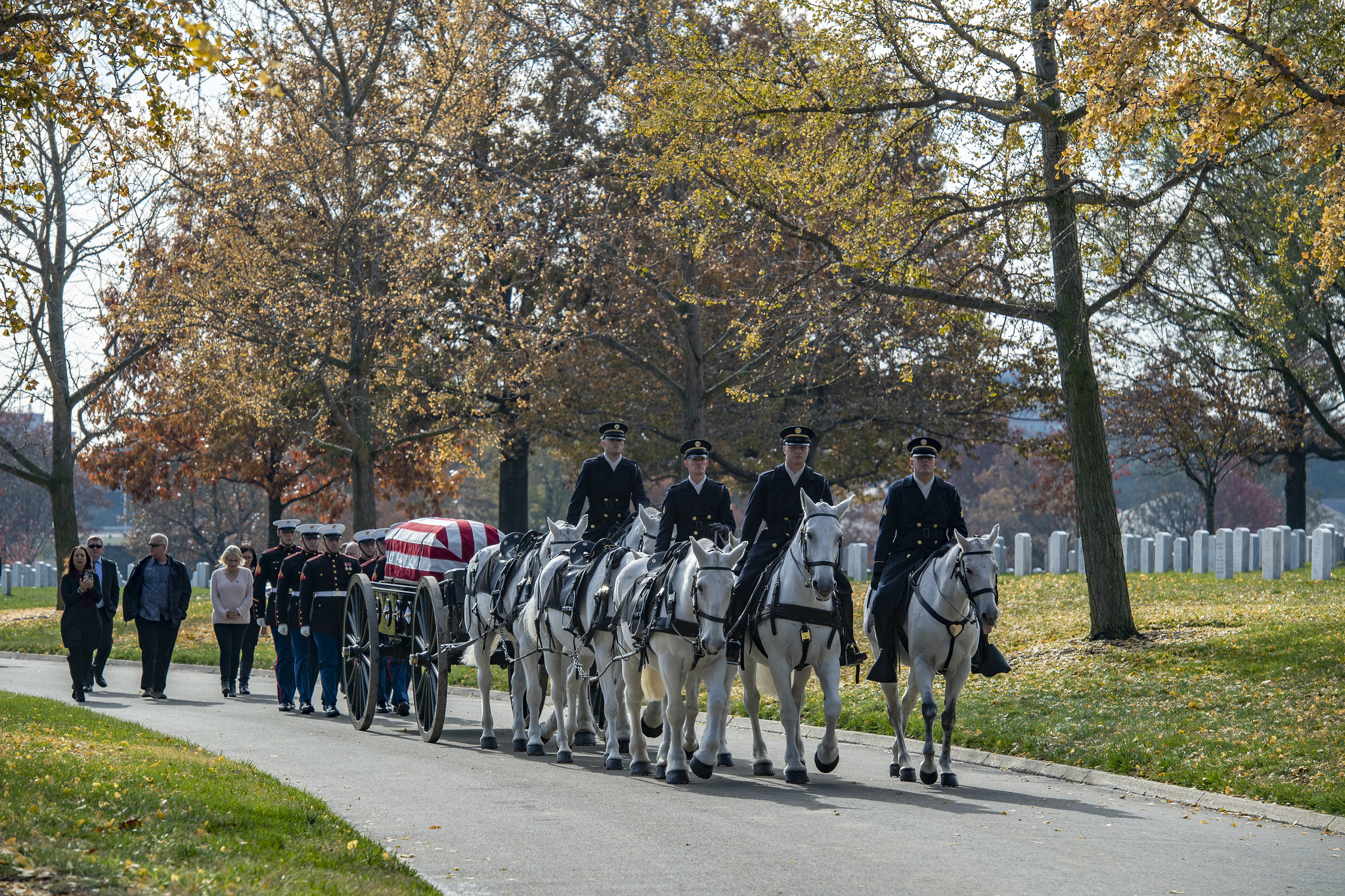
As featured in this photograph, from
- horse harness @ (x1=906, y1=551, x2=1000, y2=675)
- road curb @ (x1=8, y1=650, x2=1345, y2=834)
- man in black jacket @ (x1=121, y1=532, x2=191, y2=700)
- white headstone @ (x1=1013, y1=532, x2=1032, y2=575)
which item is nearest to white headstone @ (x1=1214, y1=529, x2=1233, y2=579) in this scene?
white headstone @ (x1=1013, y1=532, x2=1032, y2=575)

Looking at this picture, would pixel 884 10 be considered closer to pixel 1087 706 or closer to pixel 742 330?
pixel 742 330

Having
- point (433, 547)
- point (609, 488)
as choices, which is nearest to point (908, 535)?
point (609, 488)

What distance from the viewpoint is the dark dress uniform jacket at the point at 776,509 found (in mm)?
11219

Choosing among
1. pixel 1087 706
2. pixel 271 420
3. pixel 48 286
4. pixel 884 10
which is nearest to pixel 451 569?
pixel 1087 706

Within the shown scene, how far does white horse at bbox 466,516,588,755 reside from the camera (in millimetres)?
12758

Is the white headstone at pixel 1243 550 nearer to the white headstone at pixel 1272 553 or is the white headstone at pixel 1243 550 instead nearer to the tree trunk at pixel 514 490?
the white headstone at pixel 1272 553

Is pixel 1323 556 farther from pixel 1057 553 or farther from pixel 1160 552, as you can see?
pixel 1057 553

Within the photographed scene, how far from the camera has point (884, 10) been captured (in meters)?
17.8

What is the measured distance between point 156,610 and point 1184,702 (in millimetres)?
12920

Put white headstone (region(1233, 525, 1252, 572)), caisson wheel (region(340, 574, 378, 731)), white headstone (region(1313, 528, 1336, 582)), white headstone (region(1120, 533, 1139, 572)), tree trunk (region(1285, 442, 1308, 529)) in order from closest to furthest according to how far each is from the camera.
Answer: caisson wheel (region(340, 574, 378, 731)) < white headstone (region(1313, 528, 1336, 582)) < white headstone (region(1233, 525, 1252, 572)) < white headstone (region(1120, 533, 1139, 572)) < tree trunk (region(1285, 442, 1308, 529))

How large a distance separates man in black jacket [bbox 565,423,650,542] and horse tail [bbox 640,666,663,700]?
2242 millimetres

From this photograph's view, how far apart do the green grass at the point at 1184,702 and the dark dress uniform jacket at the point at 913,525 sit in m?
2.52

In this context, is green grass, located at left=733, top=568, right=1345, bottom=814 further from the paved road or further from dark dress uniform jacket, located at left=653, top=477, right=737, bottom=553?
dark dress uniform jacket, located at left=653, top=477, right=737, bottom=553

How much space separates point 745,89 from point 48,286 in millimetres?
20665
